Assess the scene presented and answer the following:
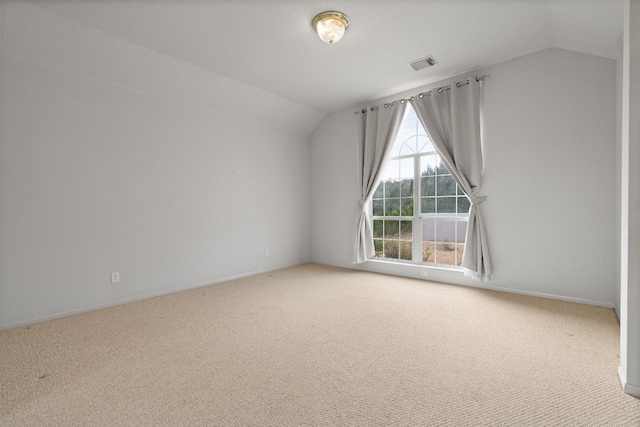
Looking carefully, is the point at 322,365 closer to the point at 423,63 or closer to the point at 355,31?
the point at 355,31

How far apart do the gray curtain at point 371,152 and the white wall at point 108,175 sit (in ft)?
5.61

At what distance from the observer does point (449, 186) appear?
12.9 feet

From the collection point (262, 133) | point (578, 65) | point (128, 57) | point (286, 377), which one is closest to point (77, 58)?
point (128, 57)

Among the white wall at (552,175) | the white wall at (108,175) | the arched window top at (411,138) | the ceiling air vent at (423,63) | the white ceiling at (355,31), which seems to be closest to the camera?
the white ceiling at (355,31)

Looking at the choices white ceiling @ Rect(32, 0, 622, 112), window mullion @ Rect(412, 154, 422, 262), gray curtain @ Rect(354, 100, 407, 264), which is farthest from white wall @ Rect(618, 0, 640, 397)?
gray curtain @ Rect(354, 100, 407, 264)

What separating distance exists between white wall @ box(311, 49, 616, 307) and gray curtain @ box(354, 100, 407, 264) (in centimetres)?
126

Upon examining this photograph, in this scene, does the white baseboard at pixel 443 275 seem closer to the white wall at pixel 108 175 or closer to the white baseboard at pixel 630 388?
the white baseboard at pixel 630 388

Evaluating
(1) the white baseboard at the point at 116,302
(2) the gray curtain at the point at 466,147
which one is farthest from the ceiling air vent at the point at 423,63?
(1) the white baseboard at the point at 116,302

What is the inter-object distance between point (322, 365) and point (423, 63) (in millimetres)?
3425

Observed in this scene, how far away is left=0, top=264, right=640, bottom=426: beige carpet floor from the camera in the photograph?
1.46 m

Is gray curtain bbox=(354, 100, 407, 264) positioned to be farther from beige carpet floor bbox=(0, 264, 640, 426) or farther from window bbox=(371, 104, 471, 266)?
beige carpet floor bbox=(0, 264, 640, 426)

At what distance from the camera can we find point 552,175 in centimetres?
310

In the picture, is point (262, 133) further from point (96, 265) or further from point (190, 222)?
point (96, 265)

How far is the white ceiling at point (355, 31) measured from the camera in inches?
91.9
